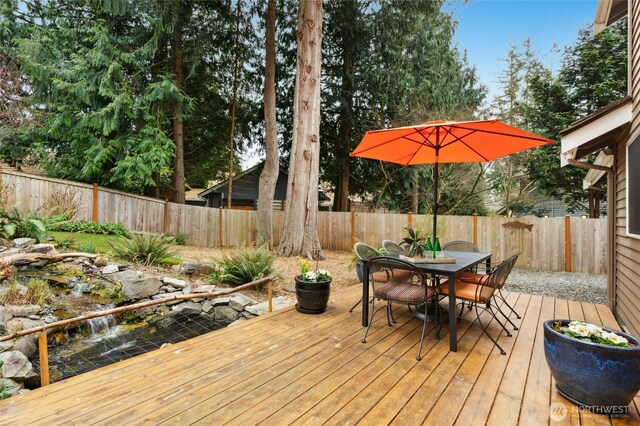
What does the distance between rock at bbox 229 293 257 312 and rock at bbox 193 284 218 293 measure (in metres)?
0.43

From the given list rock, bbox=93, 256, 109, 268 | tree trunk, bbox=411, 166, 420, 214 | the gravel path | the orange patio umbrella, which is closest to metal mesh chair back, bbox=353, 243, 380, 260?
the orange patio umbrella

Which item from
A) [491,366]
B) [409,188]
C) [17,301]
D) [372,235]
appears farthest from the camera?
[409,188]

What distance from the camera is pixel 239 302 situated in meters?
4.66

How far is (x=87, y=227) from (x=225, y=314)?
5.14 meters

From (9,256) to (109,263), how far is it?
1.23 metres

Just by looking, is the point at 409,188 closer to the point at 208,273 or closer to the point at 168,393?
the point at 208,273

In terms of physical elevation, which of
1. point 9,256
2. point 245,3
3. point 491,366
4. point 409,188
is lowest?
point 491,366

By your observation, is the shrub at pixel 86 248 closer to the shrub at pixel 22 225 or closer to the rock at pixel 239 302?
the shrub at pixel 22 225

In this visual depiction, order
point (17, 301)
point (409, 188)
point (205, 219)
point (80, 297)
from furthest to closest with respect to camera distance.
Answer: point (409, 188), point (205, 219), point (80, 297), point (17, 301)

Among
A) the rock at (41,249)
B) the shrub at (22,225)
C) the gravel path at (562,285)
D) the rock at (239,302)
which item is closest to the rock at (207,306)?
the rock at (239,302)

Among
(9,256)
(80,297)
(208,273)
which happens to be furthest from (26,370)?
(208,273)

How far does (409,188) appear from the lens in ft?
42.9

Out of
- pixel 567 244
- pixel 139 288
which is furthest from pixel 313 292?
pixel 567 244

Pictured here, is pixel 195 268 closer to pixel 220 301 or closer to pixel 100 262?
pixel 220 301
